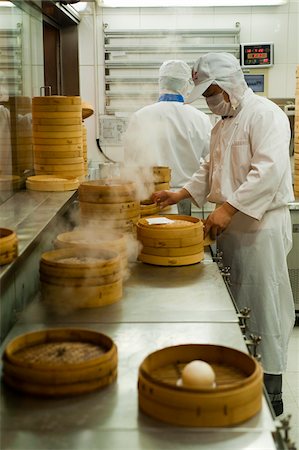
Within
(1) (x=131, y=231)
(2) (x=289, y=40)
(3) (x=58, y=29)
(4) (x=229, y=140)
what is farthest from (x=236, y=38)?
(1) (x=131, y=231)

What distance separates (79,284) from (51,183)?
139cm

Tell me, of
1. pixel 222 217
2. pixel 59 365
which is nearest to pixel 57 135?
pixel 222 217

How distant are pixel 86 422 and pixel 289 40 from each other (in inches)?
195

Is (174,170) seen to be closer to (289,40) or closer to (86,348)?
(289,40)

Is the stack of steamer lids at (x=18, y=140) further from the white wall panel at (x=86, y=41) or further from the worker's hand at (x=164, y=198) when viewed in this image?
the white wall panel at (x=86, y=41)

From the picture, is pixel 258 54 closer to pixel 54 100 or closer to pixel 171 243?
pixel 54 100

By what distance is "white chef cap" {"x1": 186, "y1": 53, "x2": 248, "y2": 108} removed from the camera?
10.0 feet

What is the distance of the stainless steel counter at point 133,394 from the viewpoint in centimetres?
136

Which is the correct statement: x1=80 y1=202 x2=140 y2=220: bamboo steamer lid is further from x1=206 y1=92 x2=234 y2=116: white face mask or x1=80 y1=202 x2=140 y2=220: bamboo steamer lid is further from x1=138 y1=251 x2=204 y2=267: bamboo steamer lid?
x1=206 y1=92 x2=234 y2=116: white face mask

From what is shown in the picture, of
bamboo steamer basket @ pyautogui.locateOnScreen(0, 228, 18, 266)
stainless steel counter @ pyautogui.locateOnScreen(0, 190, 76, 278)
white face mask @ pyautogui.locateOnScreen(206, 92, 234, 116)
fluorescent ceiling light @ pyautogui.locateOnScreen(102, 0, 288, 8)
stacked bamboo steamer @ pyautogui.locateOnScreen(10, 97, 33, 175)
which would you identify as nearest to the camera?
bamboo steamer basket @ pyautogui.locateOnScreen(0, 228, 18, 266)

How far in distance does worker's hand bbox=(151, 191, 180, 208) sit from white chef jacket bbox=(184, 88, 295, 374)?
416mm

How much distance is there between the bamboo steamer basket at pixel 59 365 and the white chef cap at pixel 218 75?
1.66 meters

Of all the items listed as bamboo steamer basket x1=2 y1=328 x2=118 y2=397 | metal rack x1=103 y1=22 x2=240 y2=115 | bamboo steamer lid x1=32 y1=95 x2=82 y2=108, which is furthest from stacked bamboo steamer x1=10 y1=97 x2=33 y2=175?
bamboo steamer basket x1=2 y1=328 x2=118 y2=397

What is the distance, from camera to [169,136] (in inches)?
185
